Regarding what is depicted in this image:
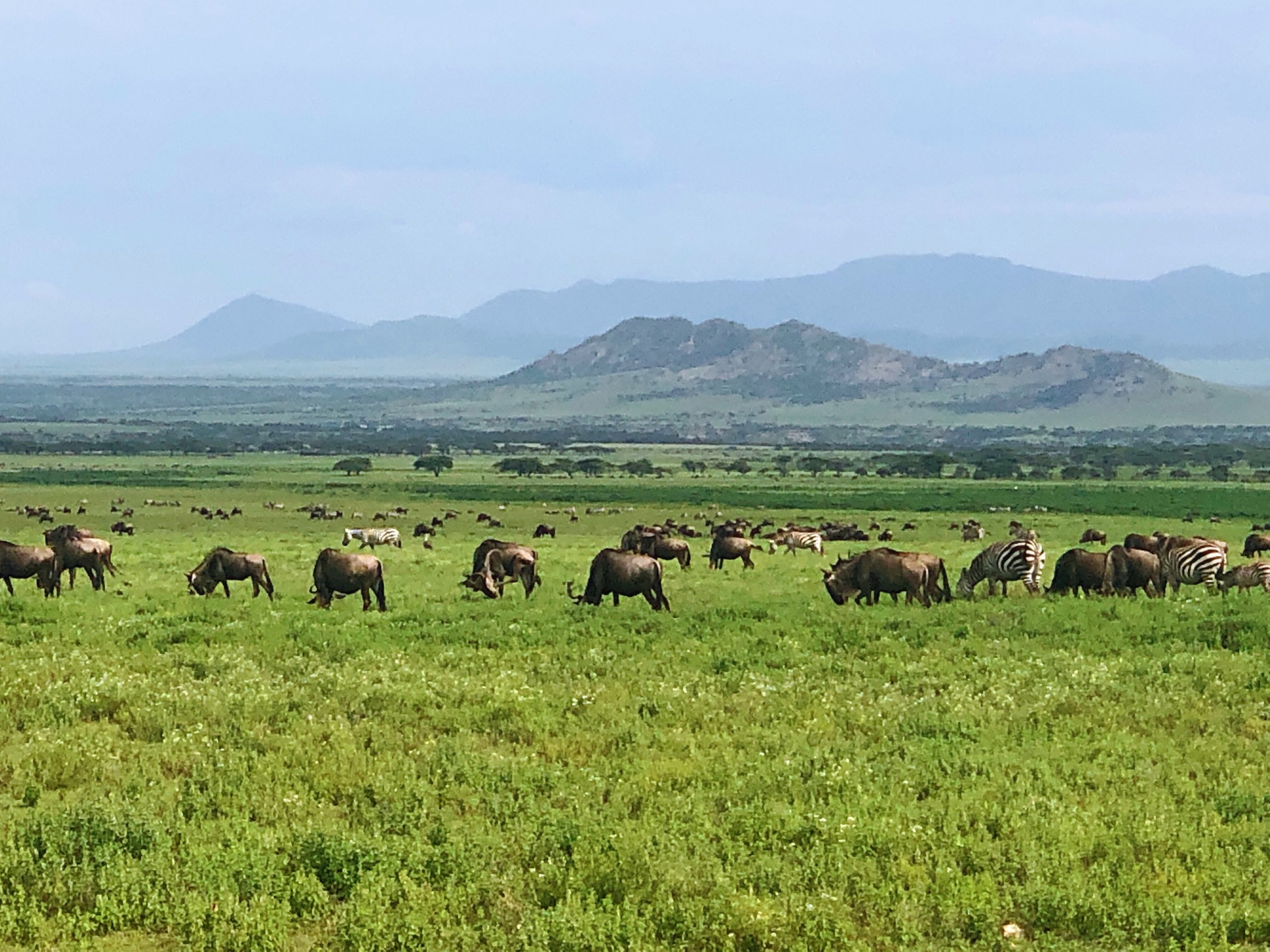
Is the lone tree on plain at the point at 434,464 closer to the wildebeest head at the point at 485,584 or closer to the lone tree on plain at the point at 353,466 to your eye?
the lone tree on plain at the point at 353,466

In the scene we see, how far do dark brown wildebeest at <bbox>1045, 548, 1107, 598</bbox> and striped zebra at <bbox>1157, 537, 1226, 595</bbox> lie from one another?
111 inches

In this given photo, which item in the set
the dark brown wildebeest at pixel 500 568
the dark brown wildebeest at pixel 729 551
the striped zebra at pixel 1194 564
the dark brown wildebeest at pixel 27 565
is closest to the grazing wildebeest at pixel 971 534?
the dark brown wildebeest at pixel 729 551

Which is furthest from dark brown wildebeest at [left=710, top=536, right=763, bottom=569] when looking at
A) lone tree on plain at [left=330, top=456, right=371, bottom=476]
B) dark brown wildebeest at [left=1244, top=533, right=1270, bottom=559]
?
lone tree on plain at [left=330, top=456, right=371, bottom=476]

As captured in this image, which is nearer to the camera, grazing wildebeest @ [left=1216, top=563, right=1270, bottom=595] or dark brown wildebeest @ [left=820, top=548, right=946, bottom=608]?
dark brown wildebeest @ [left=820, top=548, right=946, bottom=608]

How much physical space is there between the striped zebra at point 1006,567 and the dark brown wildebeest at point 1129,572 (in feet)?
5.20

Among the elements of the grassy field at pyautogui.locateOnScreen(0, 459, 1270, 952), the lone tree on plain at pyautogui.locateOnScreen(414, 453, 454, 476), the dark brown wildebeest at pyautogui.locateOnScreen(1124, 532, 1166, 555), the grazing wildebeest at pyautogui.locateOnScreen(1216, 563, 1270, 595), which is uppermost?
the dark brown wildebeest at pyautogui.locateOnScreen(1124, 532, 1166, 555)

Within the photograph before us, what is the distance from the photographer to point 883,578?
24125mm

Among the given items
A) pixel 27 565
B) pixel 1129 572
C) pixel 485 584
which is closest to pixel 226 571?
pixel 27 565

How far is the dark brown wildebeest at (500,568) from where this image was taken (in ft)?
85.5

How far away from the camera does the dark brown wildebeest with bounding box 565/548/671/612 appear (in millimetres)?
23234

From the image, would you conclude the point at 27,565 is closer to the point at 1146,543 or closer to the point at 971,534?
the point at 1146,543

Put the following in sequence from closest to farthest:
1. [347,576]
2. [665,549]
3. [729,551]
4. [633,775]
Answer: [633,775] → [347,576] → [665,549] → [729,551]

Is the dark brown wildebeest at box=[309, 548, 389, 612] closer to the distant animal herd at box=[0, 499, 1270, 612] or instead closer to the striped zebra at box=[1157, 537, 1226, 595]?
the distant animal herd at box=[0, 499, 1270, 612]

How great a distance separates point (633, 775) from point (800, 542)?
1336 inches
